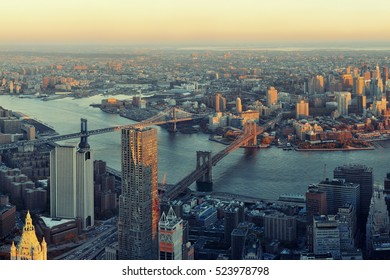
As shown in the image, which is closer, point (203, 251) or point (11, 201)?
point (203, 251)

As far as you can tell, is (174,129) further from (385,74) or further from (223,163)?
(385,74)

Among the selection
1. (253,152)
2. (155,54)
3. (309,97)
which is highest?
(155,54)

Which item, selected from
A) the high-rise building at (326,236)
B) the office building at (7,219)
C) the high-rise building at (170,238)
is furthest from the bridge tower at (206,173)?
the office building at (7,219)

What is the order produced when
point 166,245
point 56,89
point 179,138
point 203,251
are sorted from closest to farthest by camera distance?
point 166,245 < point 203,251 < point 56,89 < point 179,138

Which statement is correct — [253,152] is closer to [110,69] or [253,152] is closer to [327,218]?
[327,218]

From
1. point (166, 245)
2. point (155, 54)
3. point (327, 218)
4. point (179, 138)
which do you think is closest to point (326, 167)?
point (327, 218)

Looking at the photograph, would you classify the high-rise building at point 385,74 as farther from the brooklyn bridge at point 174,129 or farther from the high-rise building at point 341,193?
the brooklyn bridge at point 174,129

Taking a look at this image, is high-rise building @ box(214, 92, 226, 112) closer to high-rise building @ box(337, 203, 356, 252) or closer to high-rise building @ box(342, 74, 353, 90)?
high-rise building @ box(342, 74, 353, 90)

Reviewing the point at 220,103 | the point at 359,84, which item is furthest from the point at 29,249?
the point at 359,84
